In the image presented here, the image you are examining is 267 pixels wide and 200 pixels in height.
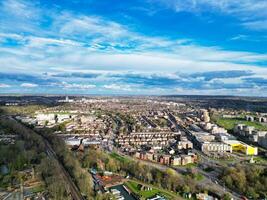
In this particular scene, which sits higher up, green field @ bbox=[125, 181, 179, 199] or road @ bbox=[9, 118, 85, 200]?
road @ bbox=[9, 118, 85, 200]

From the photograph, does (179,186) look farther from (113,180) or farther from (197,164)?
(197,164)

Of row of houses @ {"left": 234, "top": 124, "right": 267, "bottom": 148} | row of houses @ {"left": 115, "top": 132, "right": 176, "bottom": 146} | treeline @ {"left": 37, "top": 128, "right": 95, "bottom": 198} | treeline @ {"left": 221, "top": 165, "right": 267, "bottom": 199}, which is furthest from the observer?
row of houses @ {"left": 234, "top": 124, "right": 267, "bottom": 148}

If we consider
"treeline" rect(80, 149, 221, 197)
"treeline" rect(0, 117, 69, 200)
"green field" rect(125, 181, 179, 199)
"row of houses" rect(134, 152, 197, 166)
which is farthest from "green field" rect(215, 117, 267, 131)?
"treeline" rect(0, 117, 69, 200)

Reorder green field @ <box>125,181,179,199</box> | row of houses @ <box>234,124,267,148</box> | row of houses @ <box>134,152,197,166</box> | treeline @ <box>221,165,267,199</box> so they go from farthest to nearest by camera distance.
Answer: row of houses @ <box>234,124,267,148</box> → row of houses @ <box>134,152,197,166</box> → treeline @ <box>221,165,267,199</box> → green field @ <box>125,181,179,199</box>

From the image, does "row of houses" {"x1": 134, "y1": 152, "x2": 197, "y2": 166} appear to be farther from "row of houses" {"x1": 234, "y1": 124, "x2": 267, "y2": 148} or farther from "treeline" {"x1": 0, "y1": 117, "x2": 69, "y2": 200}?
"row of houses" {"x1": 234, "y1": 124, "x2": 267, "y2": 148}

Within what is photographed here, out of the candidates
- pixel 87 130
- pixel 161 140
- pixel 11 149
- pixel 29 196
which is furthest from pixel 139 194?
pixel 87 130

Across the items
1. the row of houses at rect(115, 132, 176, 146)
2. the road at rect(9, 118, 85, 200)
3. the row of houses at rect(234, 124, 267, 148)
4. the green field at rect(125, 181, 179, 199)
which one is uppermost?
the row of houses at rect(234, 124, 267, 148)
